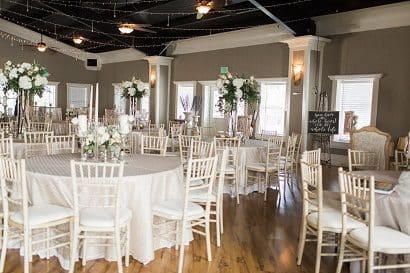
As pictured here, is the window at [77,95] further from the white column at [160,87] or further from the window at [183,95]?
the window at [183,95]

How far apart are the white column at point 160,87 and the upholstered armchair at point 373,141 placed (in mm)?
8524

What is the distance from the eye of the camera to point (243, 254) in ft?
13.9

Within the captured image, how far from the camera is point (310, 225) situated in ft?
12.6

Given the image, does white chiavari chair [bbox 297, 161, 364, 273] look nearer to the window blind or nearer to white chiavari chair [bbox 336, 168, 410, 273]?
white chiavari chair [bbox 336, 168, 410, 273]

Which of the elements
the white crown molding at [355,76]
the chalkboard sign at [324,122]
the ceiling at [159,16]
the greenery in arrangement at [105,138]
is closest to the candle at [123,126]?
the greenery in arrangement at [105,138]

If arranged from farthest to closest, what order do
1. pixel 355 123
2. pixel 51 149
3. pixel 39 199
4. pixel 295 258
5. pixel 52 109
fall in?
pixel 52 109
pixel 355 123
pixel 51 149
pixel 295 258
pixel 39 199

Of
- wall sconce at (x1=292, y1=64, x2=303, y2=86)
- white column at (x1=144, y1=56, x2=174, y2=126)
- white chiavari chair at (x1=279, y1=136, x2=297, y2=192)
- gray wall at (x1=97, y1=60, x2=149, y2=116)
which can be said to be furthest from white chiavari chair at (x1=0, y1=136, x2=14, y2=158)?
gray wall at (x1=97, y1=60, x2=149, y2=116)

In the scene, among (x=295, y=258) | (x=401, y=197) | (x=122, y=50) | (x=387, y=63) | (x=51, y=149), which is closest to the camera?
(x=401, y=197)

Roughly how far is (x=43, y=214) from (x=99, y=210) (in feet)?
1.46

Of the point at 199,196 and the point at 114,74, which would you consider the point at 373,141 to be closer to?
the point at 199,196

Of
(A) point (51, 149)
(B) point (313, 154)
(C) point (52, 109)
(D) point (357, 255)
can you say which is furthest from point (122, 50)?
(D) point (357, 255)

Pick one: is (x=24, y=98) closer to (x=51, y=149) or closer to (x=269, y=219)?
(x=51, y=149)

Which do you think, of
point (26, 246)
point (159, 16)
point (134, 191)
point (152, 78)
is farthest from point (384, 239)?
point (152, 78)

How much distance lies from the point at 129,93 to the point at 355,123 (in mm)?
5422
